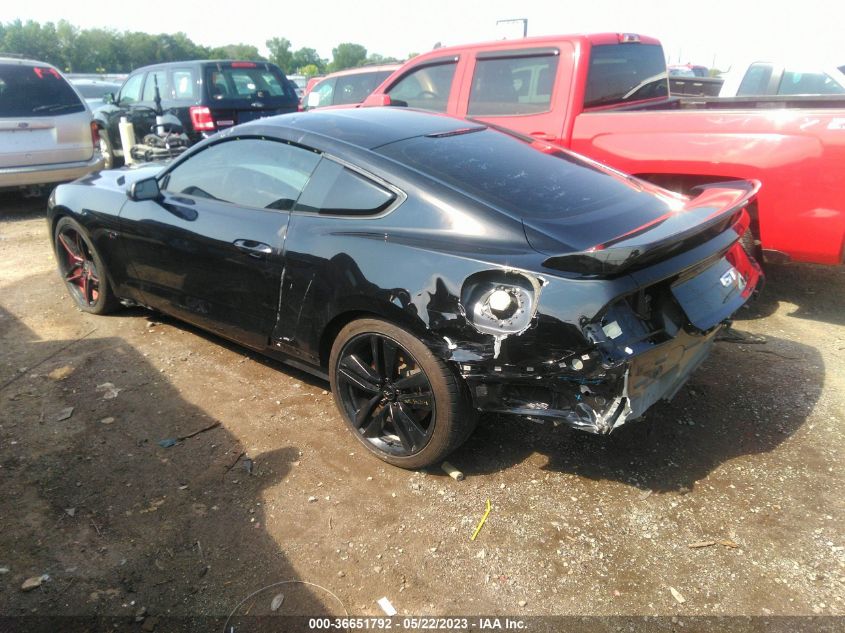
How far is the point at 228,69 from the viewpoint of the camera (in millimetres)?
9570

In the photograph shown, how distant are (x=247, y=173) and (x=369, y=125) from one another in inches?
29.1

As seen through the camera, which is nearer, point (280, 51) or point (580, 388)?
point (580, 388)

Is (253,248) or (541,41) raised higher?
(541,41)

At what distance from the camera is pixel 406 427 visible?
287cm

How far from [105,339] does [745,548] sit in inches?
159

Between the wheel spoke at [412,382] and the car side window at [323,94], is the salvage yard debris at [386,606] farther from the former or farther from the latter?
the car side window at [323,94]

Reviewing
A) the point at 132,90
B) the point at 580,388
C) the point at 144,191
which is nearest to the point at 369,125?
the point at 144,191

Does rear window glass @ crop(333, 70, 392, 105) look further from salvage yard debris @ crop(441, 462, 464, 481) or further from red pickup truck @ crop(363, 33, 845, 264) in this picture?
salvage yard debris @ crop(441, 462, 464, 481)

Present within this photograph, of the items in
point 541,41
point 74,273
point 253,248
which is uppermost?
point 541,41

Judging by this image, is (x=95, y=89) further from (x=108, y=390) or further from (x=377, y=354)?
(x=377, y=354)

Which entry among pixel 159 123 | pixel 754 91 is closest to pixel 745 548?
pixel 754 91

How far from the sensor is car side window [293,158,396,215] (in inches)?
112

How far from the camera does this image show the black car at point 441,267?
238 centimetres

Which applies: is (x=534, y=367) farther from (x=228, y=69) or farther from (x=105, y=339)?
(x=228, y=69)
